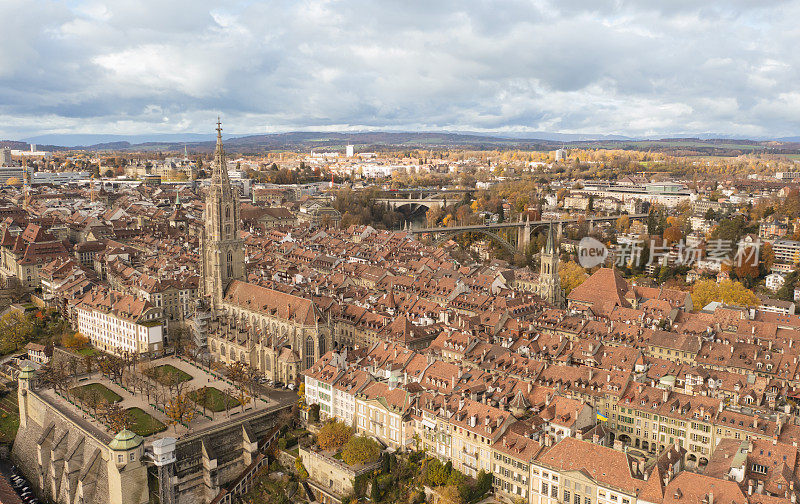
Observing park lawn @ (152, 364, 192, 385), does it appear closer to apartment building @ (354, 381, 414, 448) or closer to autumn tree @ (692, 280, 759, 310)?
apartment building @ (354, 381, 414, 448)

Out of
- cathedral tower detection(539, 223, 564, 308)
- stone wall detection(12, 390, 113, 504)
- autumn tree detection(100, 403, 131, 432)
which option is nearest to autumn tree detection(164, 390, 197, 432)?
autumn tree detection(100, 403, 131, 432)

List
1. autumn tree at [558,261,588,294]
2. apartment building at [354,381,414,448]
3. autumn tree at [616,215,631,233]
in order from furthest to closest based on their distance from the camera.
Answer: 1. autumn tree at [616,215,631,233]
2. autumn tree at [558,261,588,294]
3. apartment building at [354,381,414,448]

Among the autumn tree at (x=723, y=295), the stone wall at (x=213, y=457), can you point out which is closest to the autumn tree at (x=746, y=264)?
the autumn tree at (x=723, y=295)

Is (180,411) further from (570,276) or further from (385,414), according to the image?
(570,276)

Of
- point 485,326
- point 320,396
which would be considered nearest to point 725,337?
point 485,326

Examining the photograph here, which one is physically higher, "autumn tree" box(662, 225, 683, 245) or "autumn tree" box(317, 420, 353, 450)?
"autumn tree" box(662, 225, 683, 245)

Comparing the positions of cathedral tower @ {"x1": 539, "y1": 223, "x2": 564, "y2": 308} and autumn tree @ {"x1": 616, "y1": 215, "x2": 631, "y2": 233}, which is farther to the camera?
autumn tree @ {"x1": 616, "y1": 215, "x2": 631, "y2": 233}

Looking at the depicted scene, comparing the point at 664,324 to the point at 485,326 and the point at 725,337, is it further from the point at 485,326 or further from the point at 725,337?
the point at 485,326
